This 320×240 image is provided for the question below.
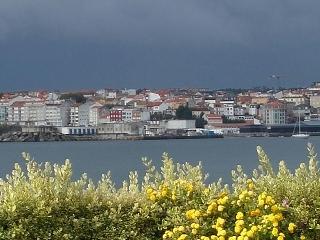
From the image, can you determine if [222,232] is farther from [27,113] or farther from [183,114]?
[27,113]

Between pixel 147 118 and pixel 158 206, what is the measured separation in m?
132

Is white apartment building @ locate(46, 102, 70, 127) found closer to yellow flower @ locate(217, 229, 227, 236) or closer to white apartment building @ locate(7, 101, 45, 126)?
white apartment building @ locate(7, 101, 45, 126)

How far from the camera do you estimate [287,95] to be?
573 ft

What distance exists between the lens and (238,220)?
5363 millimetres

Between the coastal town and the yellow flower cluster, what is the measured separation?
12454 centimetres

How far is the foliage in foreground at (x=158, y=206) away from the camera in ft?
18.3

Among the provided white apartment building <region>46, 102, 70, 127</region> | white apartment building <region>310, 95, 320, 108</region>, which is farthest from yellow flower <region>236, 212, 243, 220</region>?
white apartment building <region>310, 95, 320, 108</region>

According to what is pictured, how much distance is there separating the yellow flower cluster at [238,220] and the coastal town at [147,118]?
124544 millimetres

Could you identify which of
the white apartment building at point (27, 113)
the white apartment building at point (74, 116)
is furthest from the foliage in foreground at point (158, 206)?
the white apartment building at point (74, 116)

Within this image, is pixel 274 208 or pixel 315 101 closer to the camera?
pixel 274 208

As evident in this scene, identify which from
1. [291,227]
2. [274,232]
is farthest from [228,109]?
[274,232]

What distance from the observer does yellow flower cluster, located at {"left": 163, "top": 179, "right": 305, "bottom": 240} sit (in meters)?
5.31

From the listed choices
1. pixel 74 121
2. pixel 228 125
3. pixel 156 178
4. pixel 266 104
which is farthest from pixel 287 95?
pixel 156 178

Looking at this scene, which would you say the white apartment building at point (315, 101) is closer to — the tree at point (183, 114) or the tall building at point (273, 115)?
the tall building at point (273, 115)
